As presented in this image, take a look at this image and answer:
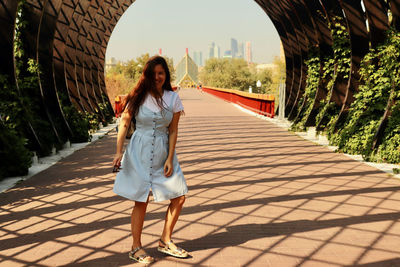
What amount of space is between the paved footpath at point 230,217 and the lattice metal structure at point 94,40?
8.93ft

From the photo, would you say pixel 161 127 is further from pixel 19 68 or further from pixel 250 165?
pixel 19 68

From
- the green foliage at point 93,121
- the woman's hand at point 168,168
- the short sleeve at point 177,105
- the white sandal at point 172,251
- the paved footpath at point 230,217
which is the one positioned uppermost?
the short sleeve at point 177,105

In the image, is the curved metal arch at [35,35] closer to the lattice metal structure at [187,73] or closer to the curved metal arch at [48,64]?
the curved metal arch at [48,64]

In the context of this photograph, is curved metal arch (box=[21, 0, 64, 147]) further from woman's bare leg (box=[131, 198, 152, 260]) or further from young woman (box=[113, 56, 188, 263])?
woman's bare leg (box=[131, 198, 152, 260])

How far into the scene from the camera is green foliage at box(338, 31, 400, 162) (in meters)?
8.79

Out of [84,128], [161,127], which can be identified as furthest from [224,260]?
[84,128]

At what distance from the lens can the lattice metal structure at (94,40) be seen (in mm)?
9438

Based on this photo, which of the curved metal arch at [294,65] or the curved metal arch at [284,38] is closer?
the curved metal arch at [294,65]

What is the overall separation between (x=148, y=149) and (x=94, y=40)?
18452 millimetres

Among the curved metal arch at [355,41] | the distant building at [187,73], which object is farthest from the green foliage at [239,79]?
the curved metal arch at [355,41]

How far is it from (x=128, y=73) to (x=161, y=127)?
63957 mm

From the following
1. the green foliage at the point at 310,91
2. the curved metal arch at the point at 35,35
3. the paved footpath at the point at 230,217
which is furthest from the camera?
the green foliage at the point at 310,91

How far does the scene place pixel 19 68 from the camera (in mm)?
10562

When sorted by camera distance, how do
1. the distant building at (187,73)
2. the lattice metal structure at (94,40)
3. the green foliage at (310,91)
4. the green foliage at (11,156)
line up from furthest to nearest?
the distant building at (187,73)
the green foliage at (310,91)
the lattice metal structure at (94,40)
the green foliage at (11,156)
